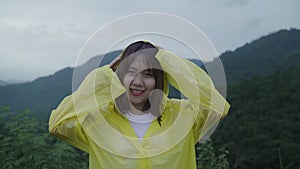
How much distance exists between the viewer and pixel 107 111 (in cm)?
155

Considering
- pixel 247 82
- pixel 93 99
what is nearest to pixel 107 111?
pixel 93 99

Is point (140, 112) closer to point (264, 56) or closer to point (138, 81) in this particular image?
point (138, 81)

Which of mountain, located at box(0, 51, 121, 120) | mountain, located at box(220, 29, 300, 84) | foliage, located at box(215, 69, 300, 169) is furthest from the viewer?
mountain, located at box(220, 29, 300, 84)

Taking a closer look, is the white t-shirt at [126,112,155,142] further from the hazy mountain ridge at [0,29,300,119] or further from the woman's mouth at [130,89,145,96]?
the hazy mountain ridge at [0,29,300,119]

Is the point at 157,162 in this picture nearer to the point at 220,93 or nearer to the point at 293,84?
the point at 220,93

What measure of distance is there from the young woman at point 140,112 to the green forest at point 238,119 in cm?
9

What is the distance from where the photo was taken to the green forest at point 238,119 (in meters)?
3.13

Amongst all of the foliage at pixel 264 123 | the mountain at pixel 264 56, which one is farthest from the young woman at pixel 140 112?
the mountain at pixel 264 56

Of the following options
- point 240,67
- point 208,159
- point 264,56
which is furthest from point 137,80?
point 264,56

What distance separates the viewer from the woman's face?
5.02ft

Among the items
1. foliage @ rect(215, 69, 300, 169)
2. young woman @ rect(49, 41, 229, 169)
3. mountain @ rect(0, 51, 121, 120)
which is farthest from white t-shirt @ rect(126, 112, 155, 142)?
mountain @ rect(0, 51, 121, 120)

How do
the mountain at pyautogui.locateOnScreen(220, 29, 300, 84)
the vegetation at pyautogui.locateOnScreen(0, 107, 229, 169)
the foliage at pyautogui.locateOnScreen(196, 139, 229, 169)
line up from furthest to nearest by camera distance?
the mountain at pyautogui.locateOnScreen(220, 29, 300, 84), the foliage at pyautogui.locateOnScreen(196, 139, 229, 169), the vegetation at pyautogui.locateOnScreen(0, 107, 229, 169)

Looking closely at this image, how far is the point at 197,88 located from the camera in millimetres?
1544

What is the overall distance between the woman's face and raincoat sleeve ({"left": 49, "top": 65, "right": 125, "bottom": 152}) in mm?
57
